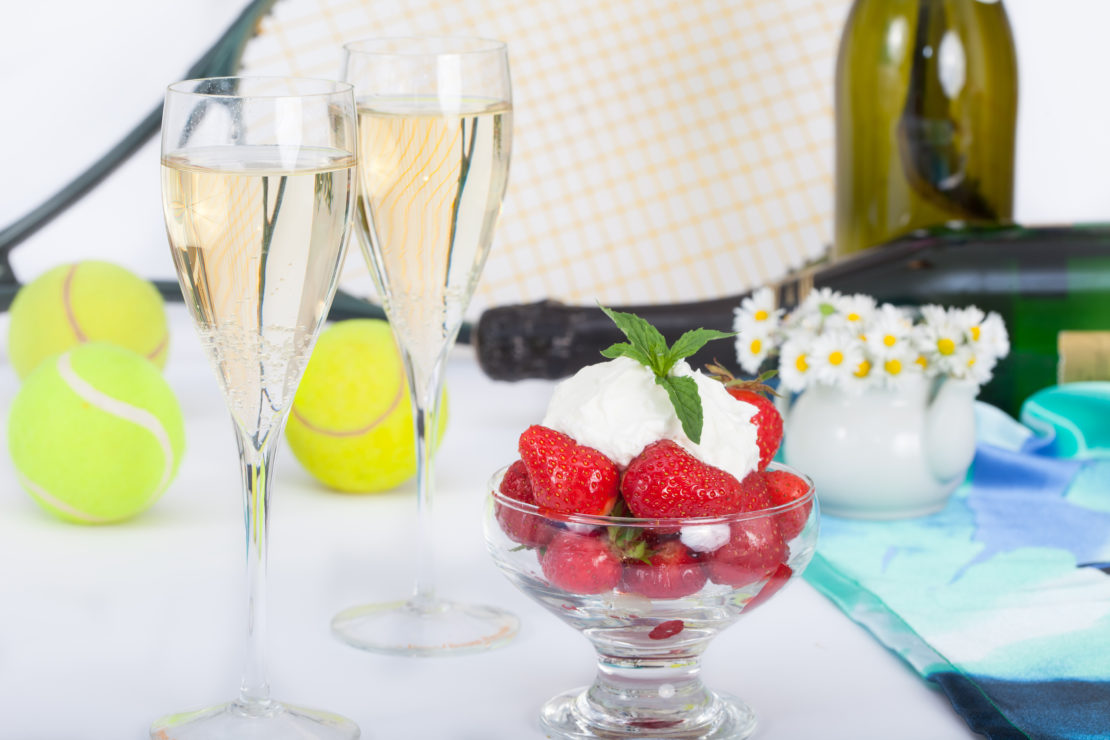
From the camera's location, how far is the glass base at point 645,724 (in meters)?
0.70

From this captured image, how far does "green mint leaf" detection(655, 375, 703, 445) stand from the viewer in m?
0.66

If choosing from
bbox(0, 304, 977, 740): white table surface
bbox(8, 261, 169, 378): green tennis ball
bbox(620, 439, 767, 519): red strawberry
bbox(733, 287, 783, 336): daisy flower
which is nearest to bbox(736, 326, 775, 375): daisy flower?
bbox(733, 287, 783, 336): daisy flower

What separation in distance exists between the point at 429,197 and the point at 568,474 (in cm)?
22

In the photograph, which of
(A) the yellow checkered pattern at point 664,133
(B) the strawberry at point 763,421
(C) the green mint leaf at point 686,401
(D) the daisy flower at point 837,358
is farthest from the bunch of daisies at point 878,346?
(A) the yellow checkered pattern at point 664,133

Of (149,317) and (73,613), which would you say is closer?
(73,613)

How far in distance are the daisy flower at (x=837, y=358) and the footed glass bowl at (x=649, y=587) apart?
32 centimetres

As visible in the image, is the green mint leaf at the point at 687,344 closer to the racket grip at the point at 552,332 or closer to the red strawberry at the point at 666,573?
the red strawberry at the point at 666,573

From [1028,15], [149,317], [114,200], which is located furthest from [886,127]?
[114,200]

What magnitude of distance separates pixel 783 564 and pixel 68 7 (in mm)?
1463

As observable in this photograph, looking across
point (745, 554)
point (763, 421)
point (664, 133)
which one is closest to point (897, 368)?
point (763, 421)

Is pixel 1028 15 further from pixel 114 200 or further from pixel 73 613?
pixel 73 613

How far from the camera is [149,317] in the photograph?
1.33m

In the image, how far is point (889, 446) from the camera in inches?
40.4

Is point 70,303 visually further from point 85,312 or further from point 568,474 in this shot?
point 568,474
